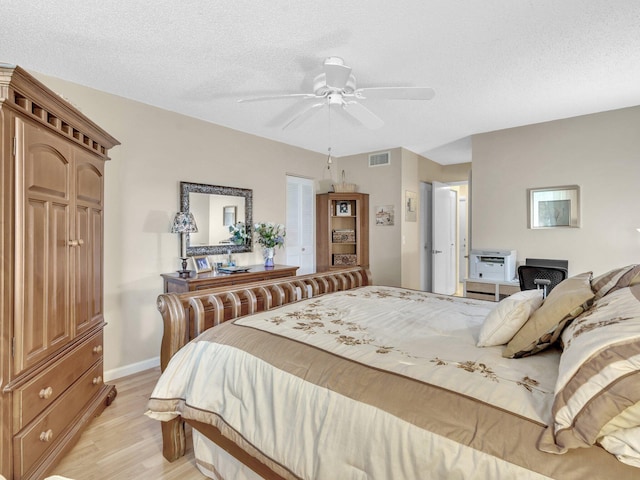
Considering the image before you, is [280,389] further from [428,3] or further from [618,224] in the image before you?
[618,224]

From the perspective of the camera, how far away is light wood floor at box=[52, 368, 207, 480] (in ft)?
6.00

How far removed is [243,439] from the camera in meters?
1.46

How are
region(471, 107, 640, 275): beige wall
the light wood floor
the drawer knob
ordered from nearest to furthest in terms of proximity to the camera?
the drawer knob < the light wood floor < region(471, 107, 640, 275): beige wall

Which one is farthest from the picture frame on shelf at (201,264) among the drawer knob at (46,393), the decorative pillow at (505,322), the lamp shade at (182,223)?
the decorative pillow at (505,322)

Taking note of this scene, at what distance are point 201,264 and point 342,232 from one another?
255cm

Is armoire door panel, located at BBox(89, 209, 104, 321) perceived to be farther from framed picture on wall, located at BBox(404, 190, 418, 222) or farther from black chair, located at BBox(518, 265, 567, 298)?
framed picture on wall, located at BBox(404, 190, 418, 222)

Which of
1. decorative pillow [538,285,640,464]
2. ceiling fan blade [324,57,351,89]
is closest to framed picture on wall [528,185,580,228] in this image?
ceiling fan blade [324,57,351,89]

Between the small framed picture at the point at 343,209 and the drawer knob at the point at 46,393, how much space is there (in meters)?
4.22

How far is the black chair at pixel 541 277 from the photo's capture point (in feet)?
9.93

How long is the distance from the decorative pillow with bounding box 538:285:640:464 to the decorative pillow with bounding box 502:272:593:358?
365 millimetres

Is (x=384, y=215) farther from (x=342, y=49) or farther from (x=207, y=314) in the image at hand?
(x=207, y=314)

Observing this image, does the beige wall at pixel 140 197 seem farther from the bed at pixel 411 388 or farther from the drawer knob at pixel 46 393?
the bed at pixel 411 388

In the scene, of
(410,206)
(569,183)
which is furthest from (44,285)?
(569,183)

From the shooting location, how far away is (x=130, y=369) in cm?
319
